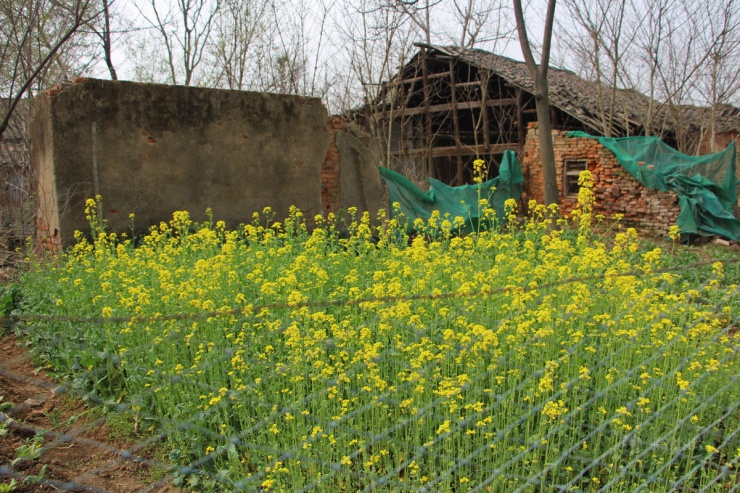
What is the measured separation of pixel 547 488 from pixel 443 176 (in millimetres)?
19094

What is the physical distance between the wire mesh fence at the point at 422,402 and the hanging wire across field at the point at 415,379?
0.02m

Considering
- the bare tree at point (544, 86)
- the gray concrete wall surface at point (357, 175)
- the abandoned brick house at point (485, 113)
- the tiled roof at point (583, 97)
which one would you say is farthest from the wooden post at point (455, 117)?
the gray concrete wall surface at point (357, 175)

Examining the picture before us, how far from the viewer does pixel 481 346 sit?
3.51 metres

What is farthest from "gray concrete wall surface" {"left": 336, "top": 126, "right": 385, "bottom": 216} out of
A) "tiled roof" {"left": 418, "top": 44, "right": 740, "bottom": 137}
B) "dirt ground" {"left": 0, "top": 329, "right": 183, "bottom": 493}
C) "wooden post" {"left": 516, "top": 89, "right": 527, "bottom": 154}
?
"wooden post" {"left": 516, "top": 89, "right": 527, "bottom": 154}

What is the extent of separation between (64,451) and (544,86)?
30.9 ft

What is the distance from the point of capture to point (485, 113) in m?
19.0

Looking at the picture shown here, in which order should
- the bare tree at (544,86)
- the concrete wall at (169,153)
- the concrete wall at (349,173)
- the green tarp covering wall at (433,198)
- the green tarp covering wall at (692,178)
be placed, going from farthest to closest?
the green tarp covering wall at (692,178) → the green tarp covering wall at (433,198) → the bare tree at (544,86) → the concrete wall at (349,173) → the concrete wall at (169,153)

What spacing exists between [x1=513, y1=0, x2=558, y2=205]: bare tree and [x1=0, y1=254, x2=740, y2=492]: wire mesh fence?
6.59 meters

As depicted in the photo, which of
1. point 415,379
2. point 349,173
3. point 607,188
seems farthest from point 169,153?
point 607,188

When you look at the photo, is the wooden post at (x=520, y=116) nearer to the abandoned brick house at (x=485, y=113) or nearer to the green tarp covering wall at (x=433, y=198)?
the abandoned brick house at (x=485, y=113)

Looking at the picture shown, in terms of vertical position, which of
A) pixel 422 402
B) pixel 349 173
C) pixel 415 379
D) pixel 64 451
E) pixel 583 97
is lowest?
pixel 64 451

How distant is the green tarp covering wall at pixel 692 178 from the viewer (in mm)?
11320

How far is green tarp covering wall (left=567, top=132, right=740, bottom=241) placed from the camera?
37.1 feet

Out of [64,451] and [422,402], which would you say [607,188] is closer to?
[422,402]
